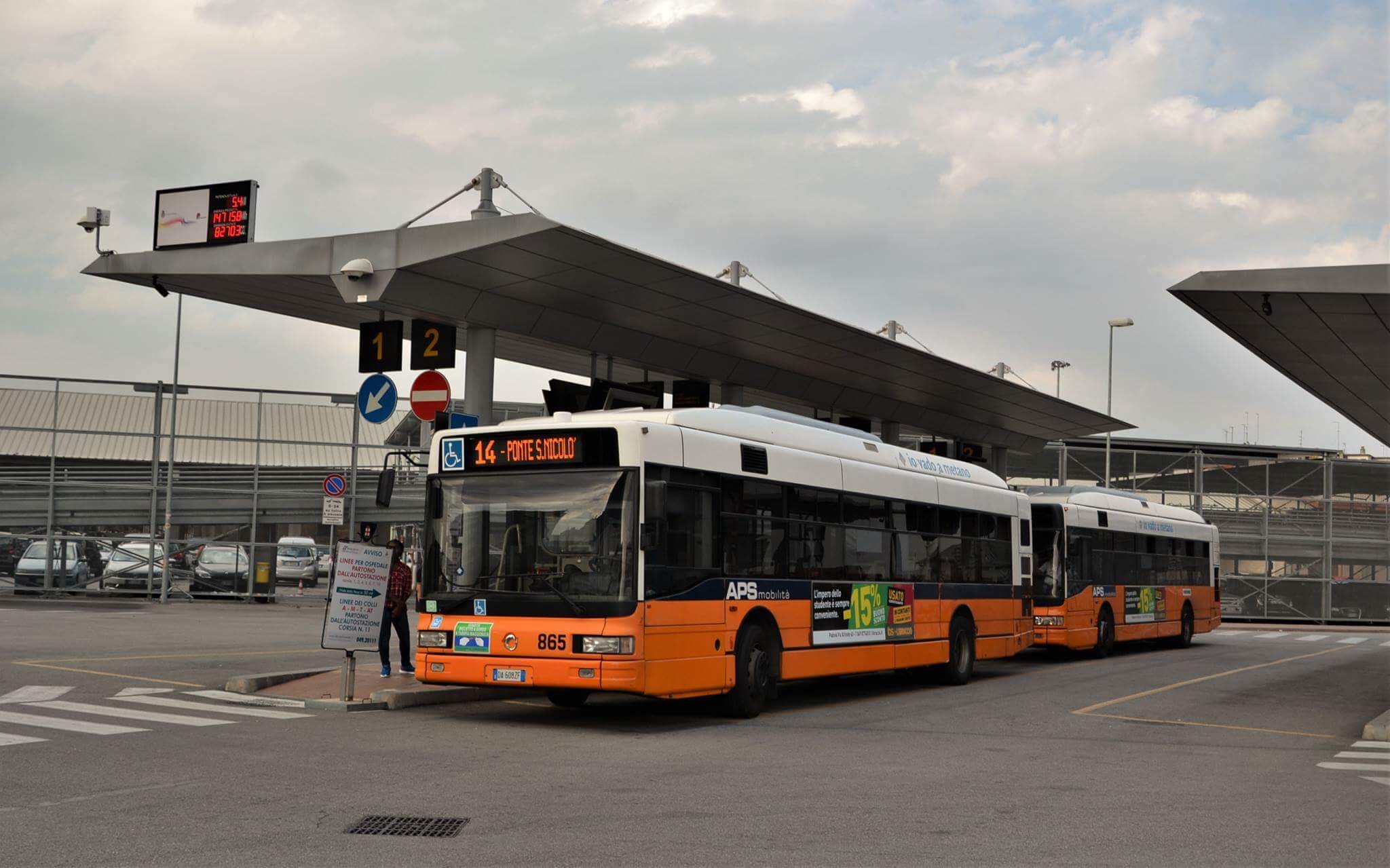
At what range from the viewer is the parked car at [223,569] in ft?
124

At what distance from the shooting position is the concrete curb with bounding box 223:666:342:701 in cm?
1467

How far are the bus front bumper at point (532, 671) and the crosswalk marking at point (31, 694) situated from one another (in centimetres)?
377

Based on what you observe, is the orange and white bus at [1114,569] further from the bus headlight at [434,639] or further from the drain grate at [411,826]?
the drain grate at [411,826]

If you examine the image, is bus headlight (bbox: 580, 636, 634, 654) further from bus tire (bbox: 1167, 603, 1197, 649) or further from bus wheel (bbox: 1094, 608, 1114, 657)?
bus tire (bbox: 1167, 603, 1197, 649)

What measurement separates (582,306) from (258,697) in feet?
23.3

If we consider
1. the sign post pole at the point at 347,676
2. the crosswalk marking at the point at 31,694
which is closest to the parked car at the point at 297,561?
the crosswalk marking at the point at 31,694

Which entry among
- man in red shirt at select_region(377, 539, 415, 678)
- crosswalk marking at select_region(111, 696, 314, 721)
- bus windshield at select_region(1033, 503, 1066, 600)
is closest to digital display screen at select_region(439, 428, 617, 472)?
crosswalk marking at select_region(111, 696, 314, 721)

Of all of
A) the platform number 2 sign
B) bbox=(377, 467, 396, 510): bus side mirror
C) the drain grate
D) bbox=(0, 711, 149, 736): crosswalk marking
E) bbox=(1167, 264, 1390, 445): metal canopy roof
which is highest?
bbox=(1167, 264, 1390, 445): metal canopy roof

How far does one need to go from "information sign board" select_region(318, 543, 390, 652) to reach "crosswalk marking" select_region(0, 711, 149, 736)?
2850 mm

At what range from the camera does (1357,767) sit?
1092 cm

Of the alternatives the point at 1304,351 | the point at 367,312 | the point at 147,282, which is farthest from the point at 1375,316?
the point at 147,282

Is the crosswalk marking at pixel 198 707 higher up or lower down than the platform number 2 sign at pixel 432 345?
lower down

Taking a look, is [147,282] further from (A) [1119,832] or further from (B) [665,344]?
(A) [1119,832]

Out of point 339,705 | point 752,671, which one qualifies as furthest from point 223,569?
point 752,671
